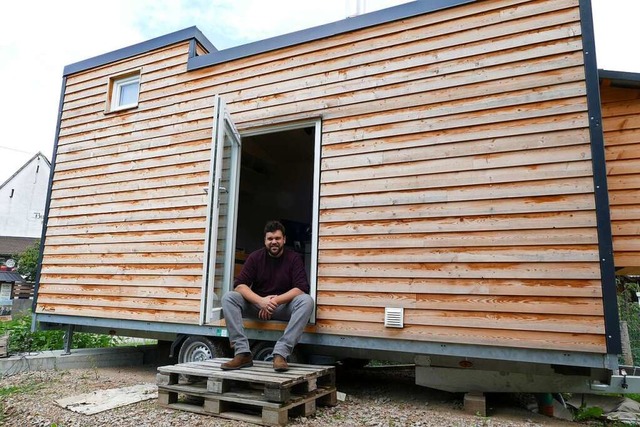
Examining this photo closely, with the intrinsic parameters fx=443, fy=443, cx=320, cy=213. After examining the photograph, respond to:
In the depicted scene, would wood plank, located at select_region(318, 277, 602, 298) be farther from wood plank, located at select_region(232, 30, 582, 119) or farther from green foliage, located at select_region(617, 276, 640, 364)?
green foliage, located at select_region(617, 276, 640, 364)

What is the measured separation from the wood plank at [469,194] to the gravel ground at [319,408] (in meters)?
1.74

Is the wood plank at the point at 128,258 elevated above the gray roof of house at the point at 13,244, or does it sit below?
below

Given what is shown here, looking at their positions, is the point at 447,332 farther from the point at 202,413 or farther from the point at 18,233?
the point at 18,233

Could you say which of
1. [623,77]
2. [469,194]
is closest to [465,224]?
[469,194]

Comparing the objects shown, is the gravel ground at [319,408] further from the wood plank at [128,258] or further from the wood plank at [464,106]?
the wood plank at [464,106]

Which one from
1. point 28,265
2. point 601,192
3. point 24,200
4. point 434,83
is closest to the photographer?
point 601,192

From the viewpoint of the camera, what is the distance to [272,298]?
380 centimetres

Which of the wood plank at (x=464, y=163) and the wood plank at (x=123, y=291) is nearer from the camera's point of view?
the wood plank at (x=464, y=163)

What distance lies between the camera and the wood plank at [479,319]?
10.4 ft

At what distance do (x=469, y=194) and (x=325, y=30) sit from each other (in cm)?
226

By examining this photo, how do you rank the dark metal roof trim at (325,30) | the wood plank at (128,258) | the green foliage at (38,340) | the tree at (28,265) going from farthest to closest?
the tree at (28,265), the green foliage at (38,340), the wood plank at (128,258), the dark metal roof trim at (325,30)

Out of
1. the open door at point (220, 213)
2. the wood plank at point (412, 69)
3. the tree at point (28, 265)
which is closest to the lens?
the wood plank at point (412, 69)

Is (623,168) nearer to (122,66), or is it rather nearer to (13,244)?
(122,66)

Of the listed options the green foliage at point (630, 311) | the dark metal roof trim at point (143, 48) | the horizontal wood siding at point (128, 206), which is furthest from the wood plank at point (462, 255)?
the green foliage at point (630, 311)
